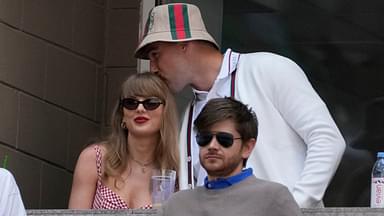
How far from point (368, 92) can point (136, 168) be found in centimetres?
246

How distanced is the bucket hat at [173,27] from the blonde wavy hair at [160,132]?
0.19 meters

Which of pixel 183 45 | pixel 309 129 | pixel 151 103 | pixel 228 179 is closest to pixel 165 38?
A: pixel 183 45

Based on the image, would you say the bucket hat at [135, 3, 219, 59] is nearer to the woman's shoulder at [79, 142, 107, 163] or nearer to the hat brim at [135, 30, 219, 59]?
the hat brim at [135, 30, 219, 59]

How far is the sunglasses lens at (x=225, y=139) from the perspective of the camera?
521cm

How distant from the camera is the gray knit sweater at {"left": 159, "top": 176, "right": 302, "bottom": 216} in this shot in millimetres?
5094

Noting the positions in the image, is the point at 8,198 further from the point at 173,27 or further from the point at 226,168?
the point at 173,27

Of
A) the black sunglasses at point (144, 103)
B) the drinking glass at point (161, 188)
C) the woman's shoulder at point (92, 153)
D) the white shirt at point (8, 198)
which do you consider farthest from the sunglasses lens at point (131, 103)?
the white shirt at point (8, 198)

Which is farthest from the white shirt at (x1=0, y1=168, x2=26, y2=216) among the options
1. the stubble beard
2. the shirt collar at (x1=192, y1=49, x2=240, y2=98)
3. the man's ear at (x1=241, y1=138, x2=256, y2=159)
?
the shirt collar at (x1=192, y1=49, x2=240, y2=98)

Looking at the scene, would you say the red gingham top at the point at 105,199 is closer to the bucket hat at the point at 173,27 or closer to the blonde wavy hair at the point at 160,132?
the blonde wavy hair at the point at 160,132

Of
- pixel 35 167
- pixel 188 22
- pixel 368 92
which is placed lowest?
pixel 35 167

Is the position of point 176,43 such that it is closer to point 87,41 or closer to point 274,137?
point 274,137

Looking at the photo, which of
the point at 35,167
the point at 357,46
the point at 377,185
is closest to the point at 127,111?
the point at 377,185

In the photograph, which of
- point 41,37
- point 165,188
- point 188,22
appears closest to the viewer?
point 165,188

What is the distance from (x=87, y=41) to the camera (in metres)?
8.98
